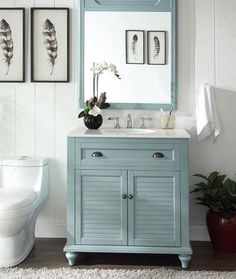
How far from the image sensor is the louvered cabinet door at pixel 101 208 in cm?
258

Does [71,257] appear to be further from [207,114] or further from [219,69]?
[219,69]

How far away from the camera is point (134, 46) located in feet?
10.1

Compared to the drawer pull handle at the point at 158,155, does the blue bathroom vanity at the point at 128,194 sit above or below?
below

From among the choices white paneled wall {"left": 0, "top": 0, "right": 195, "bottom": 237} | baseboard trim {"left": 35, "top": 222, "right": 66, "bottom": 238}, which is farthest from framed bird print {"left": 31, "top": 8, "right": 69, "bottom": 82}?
baseboard trim {"left": 35, "top": 222, "right": 66, "bottom": 238}

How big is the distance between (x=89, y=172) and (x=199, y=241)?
1147 millimetres

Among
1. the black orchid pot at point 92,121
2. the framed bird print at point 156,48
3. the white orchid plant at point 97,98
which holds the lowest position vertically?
the black orchid pot at point 92,121

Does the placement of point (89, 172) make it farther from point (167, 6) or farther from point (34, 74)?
point (167, 6)

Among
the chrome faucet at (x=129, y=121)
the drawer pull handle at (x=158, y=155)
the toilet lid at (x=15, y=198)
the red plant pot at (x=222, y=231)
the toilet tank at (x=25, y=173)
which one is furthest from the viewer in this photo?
the chrome faucet at (x=129, y=121)

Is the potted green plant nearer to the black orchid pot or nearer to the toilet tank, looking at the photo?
the black orchid pot

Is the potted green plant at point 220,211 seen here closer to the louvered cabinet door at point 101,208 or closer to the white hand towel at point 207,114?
the white hand towel at point 207,114

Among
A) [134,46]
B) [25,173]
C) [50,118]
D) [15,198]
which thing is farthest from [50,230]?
[134,46]

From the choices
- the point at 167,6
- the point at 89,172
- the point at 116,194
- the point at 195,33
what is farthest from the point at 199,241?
the point at 167,6

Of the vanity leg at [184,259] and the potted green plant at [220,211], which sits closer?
the vanity leg at [184,259]

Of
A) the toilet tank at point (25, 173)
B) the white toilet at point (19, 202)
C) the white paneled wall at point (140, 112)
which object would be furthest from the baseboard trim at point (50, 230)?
the toilet tank at point (25, 173)
